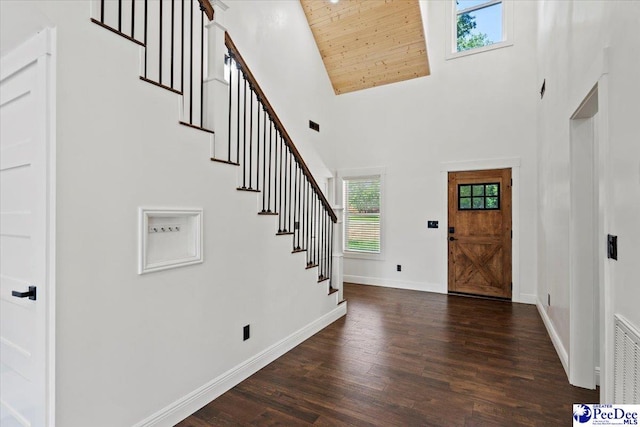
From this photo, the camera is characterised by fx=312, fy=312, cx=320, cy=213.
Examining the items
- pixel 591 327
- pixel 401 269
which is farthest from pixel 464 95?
pixel 591 327

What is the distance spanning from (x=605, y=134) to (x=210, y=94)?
2.51 meters

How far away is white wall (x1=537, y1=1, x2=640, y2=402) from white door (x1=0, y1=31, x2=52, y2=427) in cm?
266

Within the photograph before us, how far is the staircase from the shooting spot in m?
2.33

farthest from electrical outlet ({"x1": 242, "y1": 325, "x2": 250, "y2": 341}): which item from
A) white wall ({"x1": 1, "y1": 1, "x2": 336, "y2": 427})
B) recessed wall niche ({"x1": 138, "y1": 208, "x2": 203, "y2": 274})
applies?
recessed wall niche ({"x1": 138, "y1": 208, "x2": 203, "y2": 274})

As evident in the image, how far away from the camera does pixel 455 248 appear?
5.23 meters

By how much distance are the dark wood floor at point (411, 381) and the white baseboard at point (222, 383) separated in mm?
48

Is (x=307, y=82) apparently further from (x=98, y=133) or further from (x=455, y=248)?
(x=98, y=133)

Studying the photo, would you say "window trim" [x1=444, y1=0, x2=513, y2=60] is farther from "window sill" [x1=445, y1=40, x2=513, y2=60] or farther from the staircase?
the staircase

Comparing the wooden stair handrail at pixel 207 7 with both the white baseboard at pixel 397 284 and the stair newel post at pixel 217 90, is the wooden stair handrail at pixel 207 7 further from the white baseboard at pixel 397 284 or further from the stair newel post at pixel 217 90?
the white baseboard at pixel 397 284

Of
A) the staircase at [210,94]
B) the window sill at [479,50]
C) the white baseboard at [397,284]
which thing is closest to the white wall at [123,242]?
the staircase at [210,94]

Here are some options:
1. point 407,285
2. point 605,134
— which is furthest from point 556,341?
point 407,285

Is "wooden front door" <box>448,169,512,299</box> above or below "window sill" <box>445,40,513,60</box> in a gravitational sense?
below

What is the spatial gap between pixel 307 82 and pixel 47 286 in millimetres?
5211

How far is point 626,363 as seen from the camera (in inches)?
55.9
